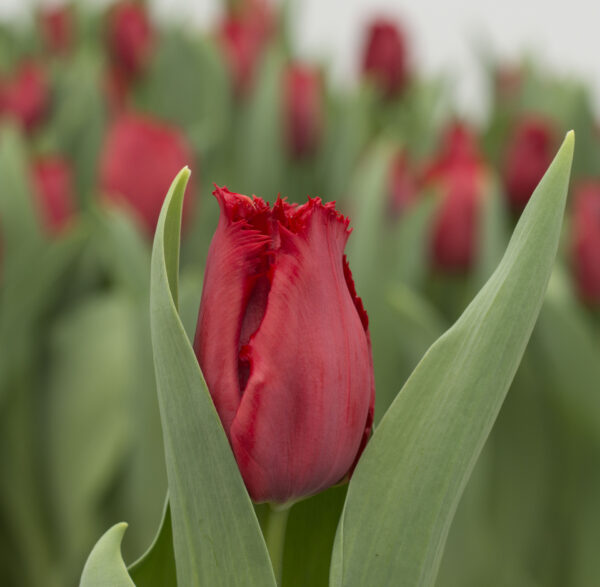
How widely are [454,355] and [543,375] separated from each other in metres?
0.58

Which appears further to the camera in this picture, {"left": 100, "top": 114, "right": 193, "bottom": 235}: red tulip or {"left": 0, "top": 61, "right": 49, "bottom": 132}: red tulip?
{"left": 0, "top": 61, "right": 49, "bottom": 132}: red tulip

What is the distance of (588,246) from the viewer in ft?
2.45

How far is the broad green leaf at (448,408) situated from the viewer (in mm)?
241

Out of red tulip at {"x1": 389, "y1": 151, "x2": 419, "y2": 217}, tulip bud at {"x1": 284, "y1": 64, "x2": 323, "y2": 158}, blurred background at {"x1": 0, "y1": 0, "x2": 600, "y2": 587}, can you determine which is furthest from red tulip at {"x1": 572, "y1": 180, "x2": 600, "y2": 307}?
tulip bud at {"x1": 284, "y1": 64, "x2": 323, "y2": 158}

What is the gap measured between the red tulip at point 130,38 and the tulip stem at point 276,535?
117 cm

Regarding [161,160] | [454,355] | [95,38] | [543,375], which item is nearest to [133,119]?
[161,160]

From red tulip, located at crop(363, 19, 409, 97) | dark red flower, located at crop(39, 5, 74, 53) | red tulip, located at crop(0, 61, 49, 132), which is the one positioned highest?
dark red flower, located at crop(39, 5, 74, 53)

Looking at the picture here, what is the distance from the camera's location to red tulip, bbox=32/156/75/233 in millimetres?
873

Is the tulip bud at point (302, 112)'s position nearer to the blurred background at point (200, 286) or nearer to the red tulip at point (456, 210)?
the blurred background at point (200, 286)

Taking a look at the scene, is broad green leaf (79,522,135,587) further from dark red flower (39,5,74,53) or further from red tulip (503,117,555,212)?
dark red flower (39,5,74,53)

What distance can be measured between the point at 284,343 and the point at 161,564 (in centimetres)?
9

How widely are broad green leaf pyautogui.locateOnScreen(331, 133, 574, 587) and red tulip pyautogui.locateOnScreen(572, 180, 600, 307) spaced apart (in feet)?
1.70

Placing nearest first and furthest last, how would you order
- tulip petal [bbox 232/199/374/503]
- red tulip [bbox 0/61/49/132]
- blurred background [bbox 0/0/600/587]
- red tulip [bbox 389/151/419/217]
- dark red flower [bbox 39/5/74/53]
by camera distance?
tulip petal [bbox 232/199/374/503] → blurred background [bbox 0/0/600/587] → red tulip [bbox 389/151/419/217] → red tulip [bbox 0/61/49/132] → dark red flower [bbox 39/5/74/53]

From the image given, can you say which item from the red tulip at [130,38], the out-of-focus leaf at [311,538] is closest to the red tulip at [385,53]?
the red tulip at [130,38]
